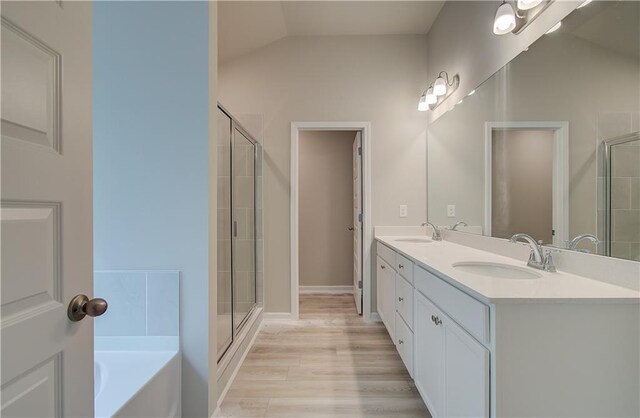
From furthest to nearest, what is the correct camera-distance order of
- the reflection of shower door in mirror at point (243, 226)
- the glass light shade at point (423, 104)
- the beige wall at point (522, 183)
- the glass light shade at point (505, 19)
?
the glass light shade at point (423, 104), the reflection of shower door in mirror at point (243, 226), the glass light shade at point (505, 19), the beige wall at point (522, 183)

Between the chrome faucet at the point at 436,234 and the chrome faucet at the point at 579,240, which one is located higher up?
the chrome faucet at the point at 579,240

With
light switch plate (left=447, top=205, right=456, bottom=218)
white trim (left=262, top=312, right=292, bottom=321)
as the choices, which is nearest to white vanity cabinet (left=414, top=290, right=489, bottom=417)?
light switch plate (left=447, top=205, right=456, bottom=218)

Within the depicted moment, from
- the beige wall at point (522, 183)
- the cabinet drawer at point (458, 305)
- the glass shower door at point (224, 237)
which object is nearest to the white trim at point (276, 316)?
the glass shower door at point (224, 237)

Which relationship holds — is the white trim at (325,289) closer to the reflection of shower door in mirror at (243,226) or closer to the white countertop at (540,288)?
the reflection of shower door in mirror at (243,226)

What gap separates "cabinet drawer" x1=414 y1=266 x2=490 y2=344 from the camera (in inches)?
36.9

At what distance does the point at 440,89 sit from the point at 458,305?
6.61ft

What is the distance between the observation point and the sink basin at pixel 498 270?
1.28m

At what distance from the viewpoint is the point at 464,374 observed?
106cm

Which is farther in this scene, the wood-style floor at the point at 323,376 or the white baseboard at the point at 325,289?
the white baseboard at the point at 325,289

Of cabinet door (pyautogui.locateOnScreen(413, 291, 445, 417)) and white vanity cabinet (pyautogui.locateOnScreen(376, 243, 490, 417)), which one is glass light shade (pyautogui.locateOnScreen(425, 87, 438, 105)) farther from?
cabinet door (pyautogui.locateOnScreen(413, 291, 445, 417))

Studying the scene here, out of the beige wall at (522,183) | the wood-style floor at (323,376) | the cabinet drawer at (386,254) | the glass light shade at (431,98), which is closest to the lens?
the beige wall at (522,183)

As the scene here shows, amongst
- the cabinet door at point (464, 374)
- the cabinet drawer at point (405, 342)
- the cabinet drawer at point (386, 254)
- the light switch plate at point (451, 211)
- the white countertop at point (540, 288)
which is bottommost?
the cabinet drawer at point (405, 342)

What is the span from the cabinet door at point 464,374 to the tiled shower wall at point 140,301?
130cm

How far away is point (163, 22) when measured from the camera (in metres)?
1.42
